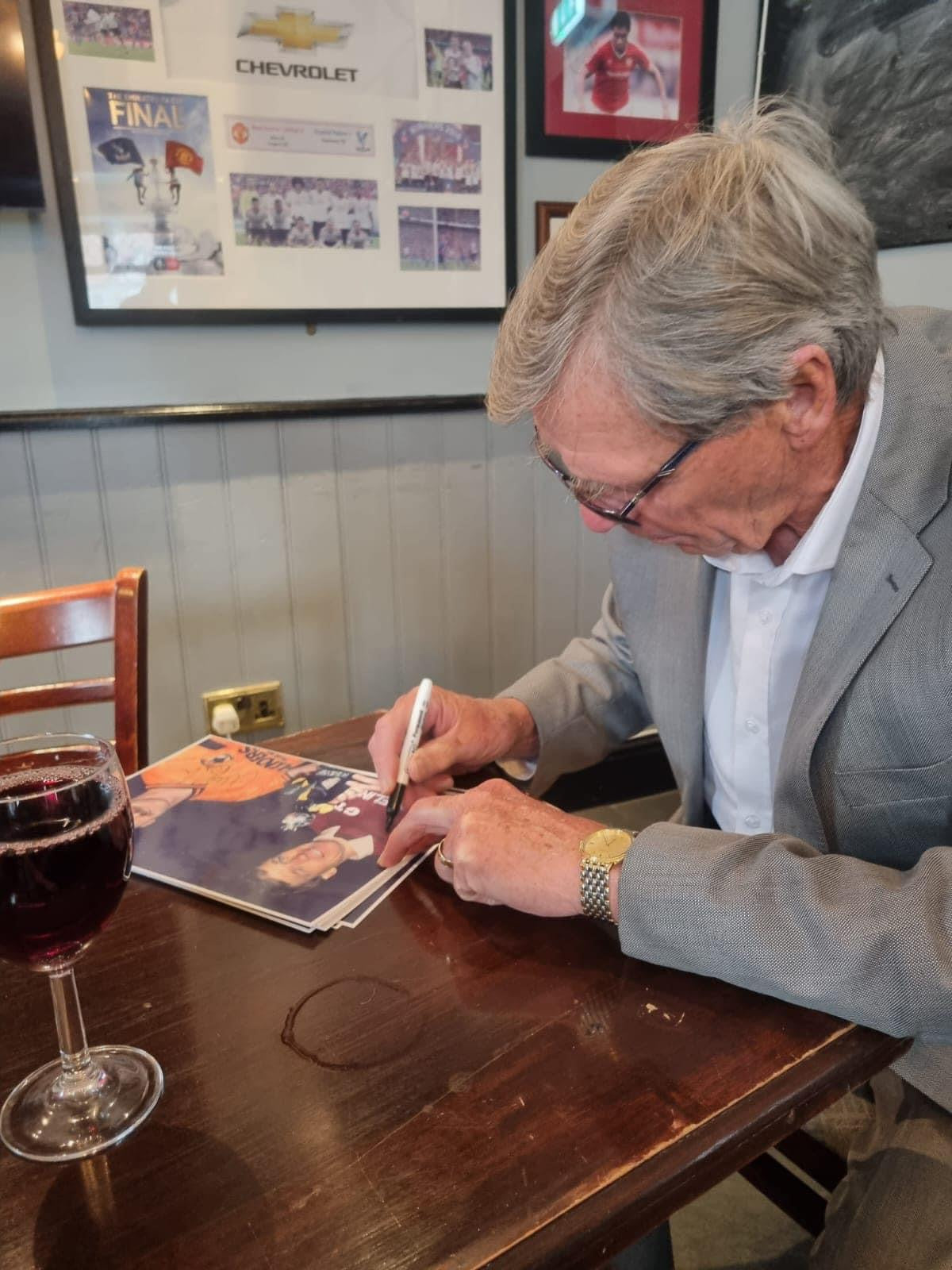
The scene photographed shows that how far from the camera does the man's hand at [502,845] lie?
735mm

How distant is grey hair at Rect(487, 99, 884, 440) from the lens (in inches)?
28.9

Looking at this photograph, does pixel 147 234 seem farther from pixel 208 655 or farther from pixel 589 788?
pixel 589 788

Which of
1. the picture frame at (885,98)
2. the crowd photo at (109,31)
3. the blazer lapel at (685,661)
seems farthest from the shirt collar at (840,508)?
the crowd photo at (109,31)

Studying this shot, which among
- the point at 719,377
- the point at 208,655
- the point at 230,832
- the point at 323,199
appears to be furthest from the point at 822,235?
the point at 208,655

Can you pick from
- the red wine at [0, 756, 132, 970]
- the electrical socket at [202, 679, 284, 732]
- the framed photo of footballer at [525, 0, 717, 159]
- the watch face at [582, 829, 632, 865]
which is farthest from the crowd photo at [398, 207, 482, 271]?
the red wine at [0, 756, 132, 970]

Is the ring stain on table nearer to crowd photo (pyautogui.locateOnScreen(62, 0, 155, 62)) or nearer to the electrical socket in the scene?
the electrical socket

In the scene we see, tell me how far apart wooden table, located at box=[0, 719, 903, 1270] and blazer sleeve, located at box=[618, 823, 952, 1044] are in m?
0.02

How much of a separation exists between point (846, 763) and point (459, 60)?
5.44ft

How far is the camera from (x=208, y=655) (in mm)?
1922

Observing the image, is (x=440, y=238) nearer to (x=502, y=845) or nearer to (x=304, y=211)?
(x=304, y=211)

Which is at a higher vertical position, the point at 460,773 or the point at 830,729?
the point at 830,729

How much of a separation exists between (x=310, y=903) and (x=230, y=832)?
5.9 inches

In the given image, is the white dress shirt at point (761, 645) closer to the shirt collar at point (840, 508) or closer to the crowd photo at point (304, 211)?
the shirt collar at point (840, 508)

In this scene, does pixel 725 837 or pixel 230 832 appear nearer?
pixel 725 837
